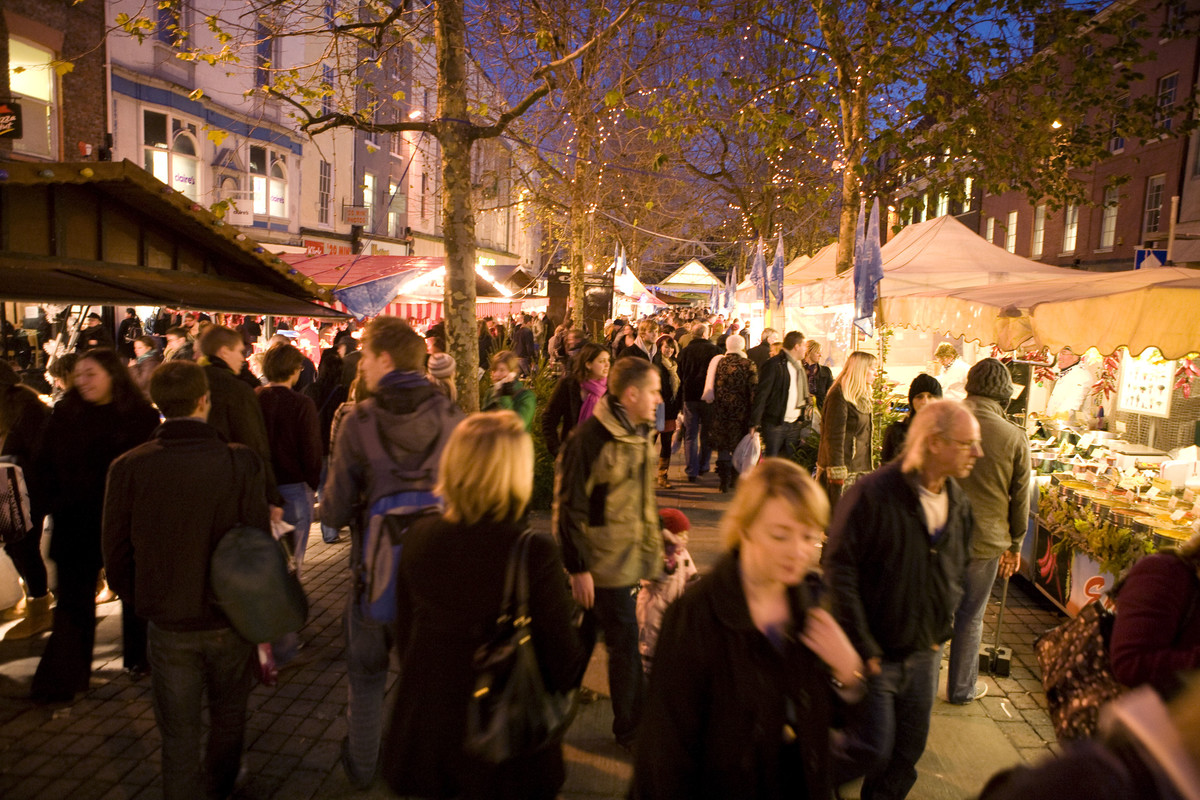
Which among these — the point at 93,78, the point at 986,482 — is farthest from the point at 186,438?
the point at 93,78

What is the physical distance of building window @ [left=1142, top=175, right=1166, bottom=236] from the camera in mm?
21855

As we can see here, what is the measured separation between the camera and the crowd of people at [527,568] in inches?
78.3

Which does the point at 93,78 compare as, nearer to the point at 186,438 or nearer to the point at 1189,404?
the point at 186,438

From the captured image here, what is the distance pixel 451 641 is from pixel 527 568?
11.7 inches

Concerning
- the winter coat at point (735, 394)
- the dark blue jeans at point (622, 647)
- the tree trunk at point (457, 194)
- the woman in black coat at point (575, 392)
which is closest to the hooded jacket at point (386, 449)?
the dark blue jeans at point (622, 647)

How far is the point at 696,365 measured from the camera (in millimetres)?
9852

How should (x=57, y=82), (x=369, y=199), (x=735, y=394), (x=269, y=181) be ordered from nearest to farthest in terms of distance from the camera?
(x=735, y=394) < (x=57, y=82) < (x=269, y=181) < (x=369, y=199)

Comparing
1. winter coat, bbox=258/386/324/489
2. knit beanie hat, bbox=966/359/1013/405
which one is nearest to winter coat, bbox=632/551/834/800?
knit beanie hat, bbox=966/359/1013/405

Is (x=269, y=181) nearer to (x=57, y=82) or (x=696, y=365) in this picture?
(x=57, y=82)

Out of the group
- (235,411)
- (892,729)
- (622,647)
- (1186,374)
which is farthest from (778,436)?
(235,411)

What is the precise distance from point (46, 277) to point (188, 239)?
1.85 metres

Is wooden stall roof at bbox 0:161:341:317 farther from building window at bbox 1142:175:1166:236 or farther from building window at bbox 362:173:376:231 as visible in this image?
building window at bbox 362:173:376:231

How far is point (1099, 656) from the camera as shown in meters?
2.58

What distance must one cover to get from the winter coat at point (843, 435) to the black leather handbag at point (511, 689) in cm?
474
